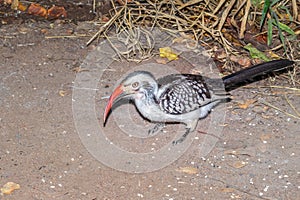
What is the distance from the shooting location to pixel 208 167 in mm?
4957

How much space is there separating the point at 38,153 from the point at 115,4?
8.65 feet

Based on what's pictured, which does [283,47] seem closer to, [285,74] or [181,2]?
[285,74]

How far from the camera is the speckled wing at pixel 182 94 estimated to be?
5.15 m

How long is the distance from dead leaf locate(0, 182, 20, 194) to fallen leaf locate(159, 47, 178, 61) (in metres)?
2.44

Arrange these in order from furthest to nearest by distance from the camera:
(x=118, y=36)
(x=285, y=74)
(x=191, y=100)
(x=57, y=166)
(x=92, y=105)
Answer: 1. (x=118, y=36)
2. (x=285, y=74)
3. (x=92, y=105)
4. (x=191, y=100)
5. (x=57, y=166)

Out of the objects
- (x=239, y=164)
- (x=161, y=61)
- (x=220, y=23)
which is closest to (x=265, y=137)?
(x=239, y=164)

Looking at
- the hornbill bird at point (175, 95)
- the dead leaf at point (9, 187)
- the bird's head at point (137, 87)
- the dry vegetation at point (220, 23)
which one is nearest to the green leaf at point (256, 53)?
the dry vegetation at point (220, 23)

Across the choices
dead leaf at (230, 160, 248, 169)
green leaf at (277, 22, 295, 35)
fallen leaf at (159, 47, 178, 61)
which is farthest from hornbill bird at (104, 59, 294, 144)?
green leaf at (277, 22, 295, 35)

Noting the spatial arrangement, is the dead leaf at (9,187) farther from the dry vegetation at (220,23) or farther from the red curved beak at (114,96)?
the dry vegetation at (220,23)

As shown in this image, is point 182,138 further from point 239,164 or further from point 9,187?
point 9,187

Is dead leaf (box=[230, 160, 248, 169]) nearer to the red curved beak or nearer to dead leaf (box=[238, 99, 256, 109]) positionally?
dead leaf (box=[238, 99, 256, 109])

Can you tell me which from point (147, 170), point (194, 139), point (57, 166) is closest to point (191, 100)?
point (194, 139)

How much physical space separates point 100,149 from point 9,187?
86 centimetres

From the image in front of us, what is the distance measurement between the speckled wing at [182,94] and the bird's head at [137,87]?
0.36 feet
